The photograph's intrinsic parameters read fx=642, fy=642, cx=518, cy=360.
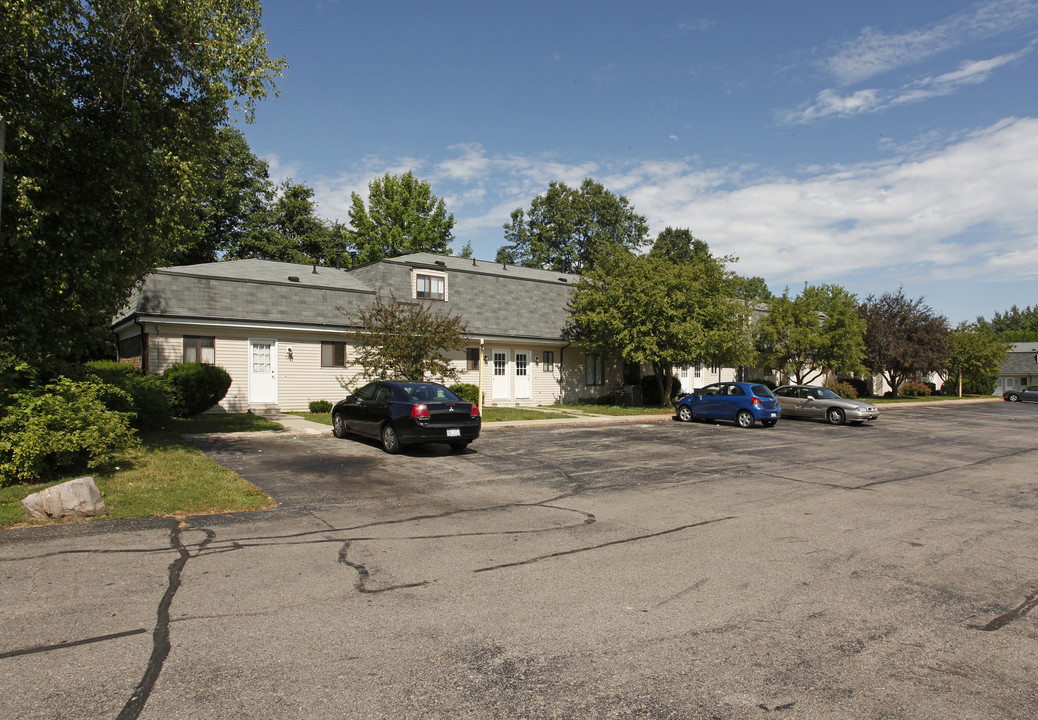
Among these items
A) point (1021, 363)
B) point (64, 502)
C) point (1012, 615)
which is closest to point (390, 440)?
point (64, 502)

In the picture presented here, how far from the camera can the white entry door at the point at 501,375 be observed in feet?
86.5

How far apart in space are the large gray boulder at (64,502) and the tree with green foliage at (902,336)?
3936 centimetres

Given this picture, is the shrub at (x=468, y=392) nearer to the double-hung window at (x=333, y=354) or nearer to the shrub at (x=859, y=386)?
the double-hung window at (x=333, y=354)

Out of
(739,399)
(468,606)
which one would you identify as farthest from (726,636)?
(739,399)

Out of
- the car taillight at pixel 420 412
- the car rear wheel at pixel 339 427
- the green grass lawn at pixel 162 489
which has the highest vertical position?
the car taillight at pixel 420 412

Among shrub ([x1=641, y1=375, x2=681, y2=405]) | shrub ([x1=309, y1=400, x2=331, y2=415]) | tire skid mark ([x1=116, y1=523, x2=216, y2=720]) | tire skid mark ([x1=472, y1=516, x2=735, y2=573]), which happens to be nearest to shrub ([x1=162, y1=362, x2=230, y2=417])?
shrub ([x1=309, y1=400, x2=331, y2=415])

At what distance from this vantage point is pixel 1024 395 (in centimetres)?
4938

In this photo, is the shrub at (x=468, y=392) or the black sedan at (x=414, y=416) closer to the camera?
the black sedan at (x=414, y=416)

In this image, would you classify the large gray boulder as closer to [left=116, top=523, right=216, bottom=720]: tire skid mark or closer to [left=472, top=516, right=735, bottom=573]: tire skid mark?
[left=116, top=523, right=216, bottom=720]: tire skid mark

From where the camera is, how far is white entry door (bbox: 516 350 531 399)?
2702 cm

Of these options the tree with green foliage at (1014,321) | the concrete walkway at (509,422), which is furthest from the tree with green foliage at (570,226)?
the tree with green foliage at (1014,321)

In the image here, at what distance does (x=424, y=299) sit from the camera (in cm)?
2488

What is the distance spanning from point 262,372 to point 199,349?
2001 mm

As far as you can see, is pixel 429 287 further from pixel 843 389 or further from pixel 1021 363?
pixel 1021 363
